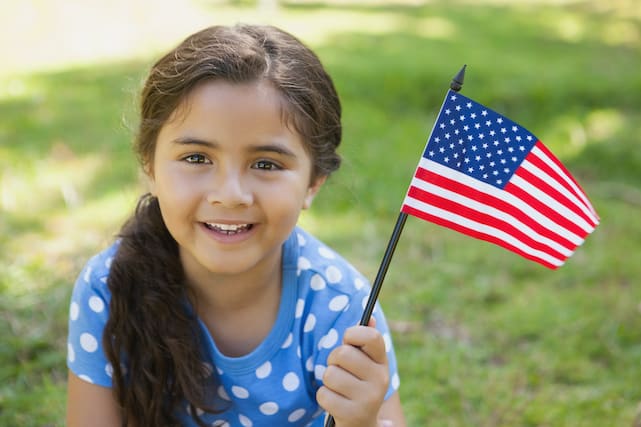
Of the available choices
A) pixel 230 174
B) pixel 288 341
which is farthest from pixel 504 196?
pixel 288 341

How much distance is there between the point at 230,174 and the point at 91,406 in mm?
766

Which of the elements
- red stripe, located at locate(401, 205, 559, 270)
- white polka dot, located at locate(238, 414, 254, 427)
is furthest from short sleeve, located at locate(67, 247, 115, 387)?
red stripe, located at locate(401, 205, 559, 270)

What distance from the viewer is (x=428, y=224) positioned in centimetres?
404

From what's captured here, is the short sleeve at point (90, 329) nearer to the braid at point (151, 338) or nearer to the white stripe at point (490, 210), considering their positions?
the braid at point (151, 338)

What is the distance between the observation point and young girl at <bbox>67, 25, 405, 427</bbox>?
1.81 metres

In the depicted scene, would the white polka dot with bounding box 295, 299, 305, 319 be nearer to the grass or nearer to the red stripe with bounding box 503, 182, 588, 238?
the grass

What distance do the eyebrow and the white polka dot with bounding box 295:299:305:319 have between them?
444 mm

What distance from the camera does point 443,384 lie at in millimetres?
2807

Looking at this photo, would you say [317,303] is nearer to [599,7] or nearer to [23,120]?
[23,120]

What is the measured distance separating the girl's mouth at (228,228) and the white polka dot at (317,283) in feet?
1.06

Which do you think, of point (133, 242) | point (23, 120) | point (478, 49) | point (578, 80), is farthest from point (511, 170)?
point (478, 49)

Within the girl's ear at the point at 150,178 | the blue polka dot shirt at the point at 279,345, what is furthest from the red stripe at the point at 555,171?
the girl's ear at the point at 150,178

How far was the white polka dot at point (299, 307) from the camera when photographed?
2084 mm

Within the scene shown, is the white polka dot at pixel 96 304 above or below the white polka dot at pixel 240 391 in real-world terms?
above
